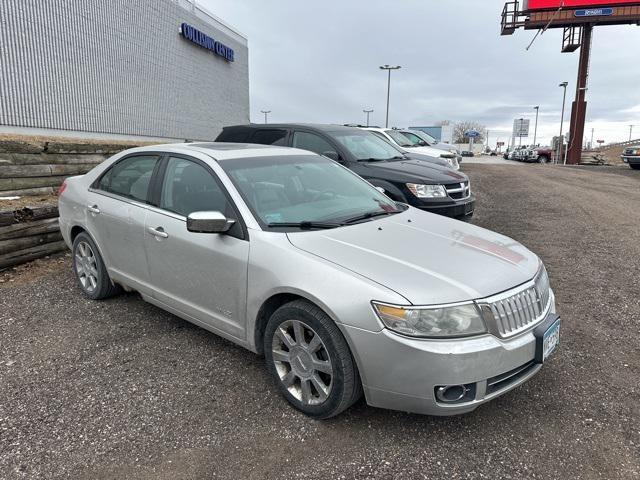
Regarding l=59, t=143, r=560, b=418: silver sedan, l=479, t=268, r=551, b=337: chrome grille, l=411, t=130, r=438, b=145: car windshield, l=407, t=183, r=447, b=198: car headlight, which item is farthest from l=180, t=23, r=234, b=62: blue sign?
l=479, t=268, r=551, b=337: chrome grille

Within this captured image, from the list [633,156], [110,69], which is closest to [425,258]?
[110,69]

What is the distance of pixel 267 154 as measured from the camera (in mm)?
3934

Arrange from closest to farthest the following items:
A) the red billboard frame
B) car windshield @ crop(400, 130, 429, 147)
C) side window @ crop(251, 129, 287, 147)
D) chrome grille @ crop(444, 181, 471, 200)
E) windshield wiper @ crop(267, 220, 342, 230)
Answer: windshield wiper @ crop(267, 220, 342, 230) < chrome grille @ crop(444, 181, 471, 200) < side window @ crop(251, 129, 287, 147) < car windshield @ crop(400, 130, 429, 147) < the red billboard frame

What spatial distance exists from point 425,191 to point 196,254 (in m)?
3.63

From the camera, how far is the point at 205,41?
91.5 feet

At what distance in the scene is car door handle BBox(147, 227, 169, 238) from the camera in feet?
11.7

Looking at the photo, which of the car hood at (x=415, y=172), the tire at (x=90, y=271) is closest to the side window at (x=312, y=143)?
the car hood at (x=415, y=172)

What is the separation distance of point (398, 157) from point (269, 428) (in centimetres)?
562

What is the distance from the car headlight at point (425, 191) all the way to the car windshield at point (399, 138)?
23.6 feet

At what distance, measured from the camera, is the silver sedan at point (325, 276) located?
2434 mm


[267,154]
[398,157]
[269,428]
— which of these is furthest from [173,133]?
[269,428]

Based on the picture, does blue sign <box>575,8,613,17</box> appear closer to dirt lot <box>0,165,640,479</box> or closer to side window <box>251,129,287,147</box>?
side window <box>251,129,287,147</box>

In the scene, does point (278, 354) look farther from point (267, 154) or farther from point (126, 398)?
point (267, 154)

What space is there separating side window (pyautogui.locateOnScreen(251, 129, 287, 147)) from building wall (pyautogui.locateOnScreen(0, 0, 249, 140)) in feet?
41.2
